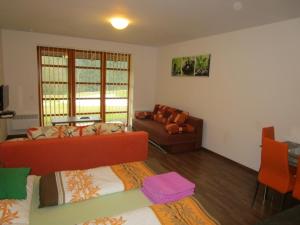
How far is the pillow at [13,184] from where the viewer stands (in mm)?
1518

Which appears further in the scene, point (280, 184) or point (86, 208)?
point (280, 184)

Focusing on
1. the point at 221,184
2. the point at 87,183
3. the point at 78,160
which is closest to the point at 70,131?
the point at 78,160

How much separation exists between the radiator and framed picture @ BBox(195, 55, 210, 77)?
13.3ft

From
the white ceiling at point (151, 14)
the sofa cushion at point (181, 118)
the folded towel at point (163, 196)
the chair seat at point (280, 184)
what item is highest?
the white ceiling at point (151, 14)

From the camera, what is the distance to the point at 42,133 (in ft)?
8.55

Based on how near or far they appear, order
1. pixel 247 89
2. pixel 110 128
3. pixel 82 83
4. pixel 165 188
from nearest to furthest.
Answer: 1. pixel 165 188
2. pixel 110 128
3. pixel 247 89
4. pixel 82 83

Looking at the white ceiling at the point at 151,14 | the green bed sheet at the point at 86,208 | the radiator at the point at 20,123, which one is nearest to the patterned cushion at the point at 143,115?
the white ceiling at the point at 151,14

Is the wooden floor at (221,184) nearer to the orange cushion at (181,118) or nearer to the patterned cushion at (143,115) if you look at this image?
the orange cushion at (181,118)

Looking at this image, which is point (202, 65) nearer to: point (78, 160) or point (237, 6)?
point (237, 6)

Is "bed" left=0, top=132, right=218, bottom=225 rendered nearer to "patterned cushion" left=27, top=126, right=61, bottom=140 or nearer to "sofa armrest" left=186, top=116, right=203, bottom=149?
"patterned cushion" left=27, top=126, right=61, bottom=140

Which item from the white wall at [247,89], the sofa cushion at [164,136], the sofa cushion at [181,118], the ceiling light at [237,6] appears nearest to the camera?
the ceiling light at [237,6]

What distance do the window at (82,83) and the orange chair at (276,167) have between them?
4.60m

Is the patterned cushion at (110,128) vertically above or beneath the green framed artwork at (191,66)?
beneath

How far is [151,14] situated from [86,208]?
2720mm
